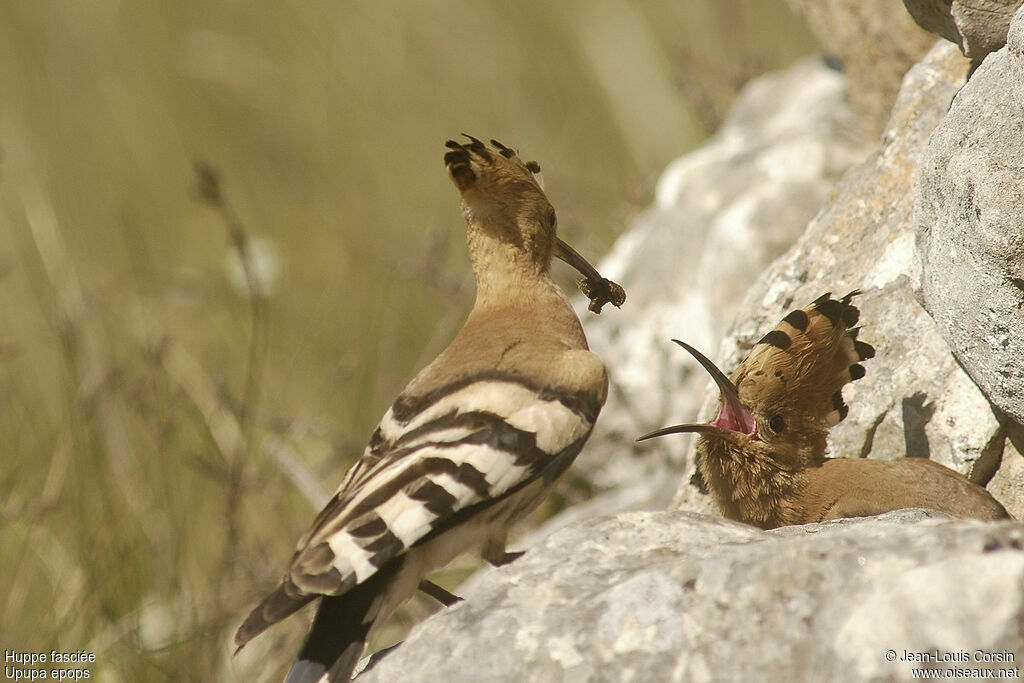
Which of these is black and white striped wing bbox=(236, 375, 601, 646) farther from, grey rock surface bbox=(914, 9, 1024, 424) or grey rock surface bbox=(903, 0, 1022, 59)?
grey rock surface bbox=(903, 0, 1022, 59)

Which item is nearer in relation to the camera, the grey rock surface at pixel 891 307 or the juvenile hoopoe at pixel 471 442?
the juvenile hoopoe at pixel 471 442

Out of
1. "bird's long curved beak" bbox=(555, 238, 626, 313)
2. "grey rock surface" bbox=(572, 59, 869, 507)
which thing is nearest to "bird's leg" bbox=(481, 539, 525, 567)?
"bird's long curved beak" bbox=(555, 238, 626, 313)

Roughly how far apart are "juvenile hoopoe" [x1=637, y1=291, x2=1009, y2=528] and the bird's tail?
2.35 ft

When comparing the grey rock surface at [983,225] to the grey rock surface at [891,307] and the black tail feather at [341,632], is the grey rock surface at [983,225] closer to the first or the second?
the grey rock surface at [891,307]

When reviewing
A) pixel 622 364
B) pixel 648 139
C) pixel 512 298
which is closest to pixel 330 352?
pixel 622 364

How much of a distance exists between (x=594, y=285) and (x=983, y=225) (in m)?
1.23

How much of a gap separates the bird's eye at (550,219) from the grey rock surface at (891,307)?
0.61 metres

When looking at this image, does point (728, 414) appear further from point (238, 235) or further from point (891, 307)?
point (238, 235)

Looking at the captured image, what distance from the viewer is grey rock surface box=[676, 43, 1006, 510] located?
305 centimetres

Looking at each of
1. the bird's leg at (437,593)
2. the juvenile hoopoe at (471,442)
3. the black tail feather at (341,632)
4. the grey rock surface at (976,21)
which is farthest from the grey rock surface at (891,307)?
the black tail feather at (341,632)

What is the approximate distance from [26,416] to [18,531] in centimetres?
47

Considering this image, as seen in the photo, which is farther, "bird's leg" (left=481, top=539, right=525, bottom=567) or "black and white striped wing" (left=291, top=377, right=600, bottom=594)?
"bird's leg" (left=481, top=539, right=525, bottom=567)

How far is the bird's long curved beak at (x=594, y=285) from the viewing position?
355 cm

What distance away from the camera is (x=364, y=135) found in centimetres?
732
